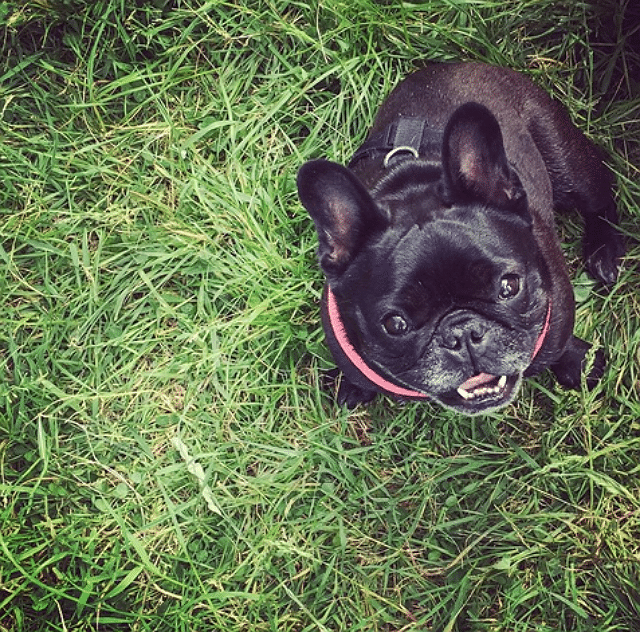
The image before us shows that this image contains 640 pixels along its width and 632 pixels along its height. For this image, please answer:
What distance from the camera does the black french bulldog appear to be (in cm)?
246

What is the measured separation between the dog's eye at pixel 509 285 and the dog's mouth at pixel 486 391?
32cm

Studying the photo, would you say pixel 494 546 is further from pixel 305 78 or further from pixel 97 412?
pixel 305 78

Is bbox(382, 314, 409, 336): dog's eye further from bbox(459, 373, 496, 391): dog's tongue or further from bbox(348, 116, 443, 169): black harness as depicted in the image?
bbox(348, 116, 443, 169): black harness

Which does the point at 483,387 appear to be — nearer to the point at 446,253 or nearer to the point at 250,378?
the point at 446,253

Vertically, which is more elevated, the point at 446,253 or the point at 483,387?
the point at 446,253

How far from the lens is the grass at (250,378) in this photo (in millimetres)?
3334

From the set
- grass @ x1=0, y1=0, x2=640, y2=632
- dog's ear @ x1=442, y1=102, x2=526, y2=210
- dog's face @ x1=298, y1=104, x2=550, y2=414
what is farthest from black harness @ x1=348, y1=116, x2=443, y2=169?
grass @ x1=0, y1=0, x2=640, y2=632

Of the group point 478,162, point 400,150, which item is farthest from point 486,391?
point 400,150

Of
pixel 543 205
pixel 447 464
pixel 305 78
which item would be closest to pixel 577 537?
pixel 447 464

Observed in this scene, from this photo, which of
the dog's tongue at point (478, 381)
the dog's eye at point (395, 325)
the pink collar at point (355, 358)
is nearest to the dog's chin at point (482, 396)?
the dog's tongue at point (478, 381)

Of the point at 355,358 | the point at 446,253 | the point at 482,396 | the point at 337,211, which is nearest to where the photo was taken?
the point at 446,253

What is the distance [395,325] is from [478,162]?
0.58 meters

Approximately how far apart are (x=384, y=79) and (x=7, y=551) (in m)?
2.64

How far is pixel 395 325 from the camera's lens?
8.36ft
